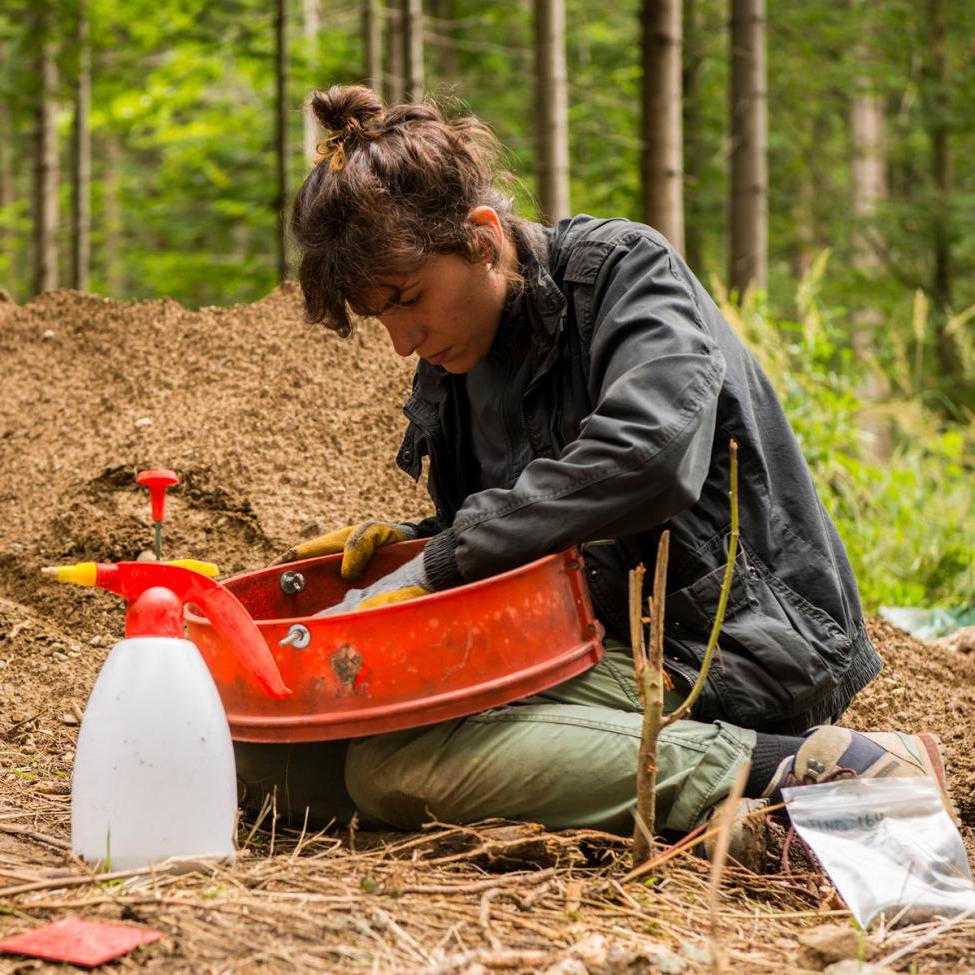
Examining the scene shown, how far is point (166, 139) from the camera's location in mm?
11445

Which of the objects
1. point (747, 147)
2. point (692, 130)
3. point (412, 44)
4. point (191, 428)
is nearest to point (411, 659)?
point (191, 428)

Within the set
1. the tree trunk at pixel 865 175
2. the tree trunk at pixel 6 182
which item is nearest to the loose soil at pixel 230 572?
the tree trunk at pixel 865 175

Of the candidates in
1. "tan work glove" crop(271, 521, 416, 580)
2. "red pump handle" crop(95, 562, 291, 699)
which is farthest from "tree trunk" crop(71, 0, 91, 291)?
"red pump handle" crop(95, 562, 291, 699)

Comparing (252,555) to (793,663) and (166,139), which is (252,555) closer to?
(793,663)

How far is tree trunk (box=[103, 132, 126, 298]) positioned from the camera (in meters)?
13.1

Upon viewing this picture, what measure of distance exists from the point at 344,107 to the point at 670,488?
0.93 metres

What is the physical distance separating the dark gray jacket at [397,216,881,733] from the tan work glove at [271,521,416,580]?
1.13 feet

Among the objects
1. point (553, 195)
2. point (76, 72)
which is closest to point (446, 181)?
point (553, 195)

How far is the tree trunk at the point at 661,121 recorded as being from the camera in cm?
534

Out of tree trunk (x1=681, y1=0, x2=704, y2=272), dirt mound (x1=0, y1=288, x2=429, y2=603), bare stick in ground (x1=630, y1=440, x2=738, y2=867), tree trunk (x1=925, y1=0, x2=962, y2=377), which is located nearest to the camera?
bare stick in ground (x1=630, y1=440, x2=738, y2=867)

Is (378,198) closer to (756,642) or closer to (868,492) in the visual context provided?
(756,642)

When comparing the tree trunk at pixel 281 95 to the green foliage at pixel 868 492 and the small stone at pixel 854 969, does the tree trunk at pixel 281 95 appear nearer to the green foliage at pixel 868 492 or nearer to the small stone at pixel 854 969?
the green foliage at pixel 868 492

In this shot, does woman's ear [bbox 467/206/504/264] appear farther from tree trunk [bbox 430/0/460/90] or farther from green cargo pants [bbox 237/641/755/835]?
tree trunk [bbox 430/0/460/90]

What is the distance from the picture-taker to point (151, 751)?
1.57 m
